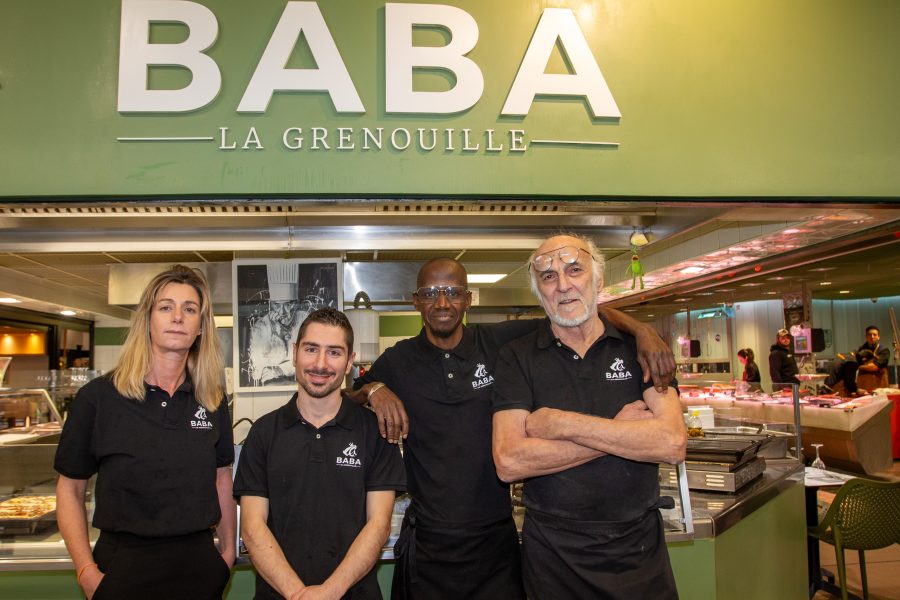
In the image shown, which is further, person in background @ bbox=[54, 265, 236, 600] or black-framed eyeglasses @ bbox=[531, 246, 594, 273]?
black-framed eyeglasses @ bbox=[531, 246, 594, 273]

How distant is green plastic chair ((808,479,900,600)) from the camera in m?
3.54

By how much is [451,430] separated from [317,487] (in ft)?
1.73

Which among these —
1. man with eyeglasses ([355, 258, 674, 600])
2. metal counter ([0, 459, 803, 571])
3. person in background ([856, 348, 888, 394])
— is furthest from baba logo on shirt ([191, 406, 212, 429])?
person in background ([856, 348, 888, 394])

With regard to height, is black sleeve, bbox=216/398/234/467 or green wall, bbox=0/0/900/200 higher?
green wall, bbox=0/0/900/200

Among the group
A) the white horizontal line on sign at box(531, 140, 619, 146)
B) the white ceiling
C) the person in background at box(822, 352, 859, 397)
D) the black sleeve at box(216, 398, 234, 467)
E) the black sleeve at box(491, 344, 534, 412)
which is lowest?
the person in background at box(822, 352, 859, 397)

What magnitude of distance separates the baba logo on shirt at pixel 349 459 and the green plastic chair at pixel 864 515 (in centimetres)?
317

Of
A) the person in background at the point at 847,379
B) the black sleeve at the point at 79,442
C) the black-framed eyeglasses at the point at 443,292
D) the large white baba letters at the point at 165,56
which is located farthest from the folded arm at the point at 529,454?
the person in background at the point at 847,379

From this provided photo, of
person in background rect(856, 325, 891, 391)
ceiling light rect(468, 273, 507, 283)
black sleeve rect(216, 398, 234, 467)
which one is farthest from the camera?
person in background rect(856, 325, 891, 391)

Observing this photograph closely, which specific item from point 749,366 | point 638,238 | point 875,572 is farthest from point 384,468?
point 749,366

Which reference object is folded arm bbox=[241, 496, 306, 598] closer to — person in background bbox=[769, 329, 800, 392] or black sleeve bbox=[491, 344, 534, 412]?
black sleeve bbox=[491, 344, 534, 412]

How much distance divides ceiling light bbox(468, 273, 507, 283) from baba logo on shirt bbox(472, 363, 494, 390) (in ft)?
13.0

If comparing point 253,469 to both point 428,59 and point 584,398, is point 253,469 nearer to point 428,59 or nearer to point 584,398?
point 584,398

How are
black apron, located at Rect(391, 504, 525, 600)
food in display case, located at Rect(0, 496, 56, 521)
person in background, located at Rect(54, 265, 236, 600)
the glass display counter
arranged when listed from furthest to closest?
the glass display counter → food in display case, located at Rect(0, 496, 56, 521) → black apron, located at Rect(391, 504, 525, 600) → person in background, located at Rect(54, 265, 236, 600)

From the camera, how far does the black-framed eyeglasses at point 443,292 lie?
2256 mm
